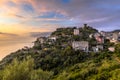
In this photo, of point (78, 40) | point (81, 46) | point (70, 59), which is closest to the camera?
point (70, 59)

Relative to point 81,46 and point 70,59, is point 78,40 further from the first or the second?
point 70,59


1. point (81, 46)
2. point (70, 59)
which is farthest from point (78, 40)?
point (70, 59)

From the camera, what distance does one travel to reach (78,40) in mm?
72250

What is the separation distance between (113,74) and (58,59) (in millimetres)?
21645

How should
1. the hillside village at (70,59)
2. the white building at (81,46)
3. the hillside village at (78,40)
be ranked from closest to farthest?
the hillside village at (70,59)
the white building at (81,46)
the hillside village at (78,40)

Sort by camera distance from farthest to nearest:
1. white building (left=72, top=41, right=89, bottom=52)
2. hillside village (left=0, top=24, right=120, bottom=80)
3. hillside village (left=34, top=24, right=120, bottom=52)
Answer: hillside village (left=34, top=24, right=120, bottom=52)
white building (left=72, top=41, right=89, bottom=52)
hillside village (left=0, top=24, right=120, bottom=80)

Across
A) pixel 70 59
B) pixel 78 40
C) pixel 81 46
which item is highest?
pixel 78 40

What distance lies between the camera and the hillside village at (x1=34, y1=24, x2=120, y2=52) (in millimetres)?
62312

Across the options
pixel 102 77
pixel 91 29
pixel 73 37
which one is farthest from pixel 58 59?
pixel 91 29

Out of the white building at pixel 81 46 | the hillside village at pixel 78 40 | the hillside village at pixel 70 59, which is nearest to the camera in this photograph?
the hillside village at pixel 70 59

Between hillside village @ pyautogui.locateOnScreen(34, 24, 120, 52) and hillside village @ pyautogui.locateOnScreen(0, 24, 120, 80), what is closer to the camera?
hillside village @ pyautogui.locateOnScreen(0, 24, 120, 80)

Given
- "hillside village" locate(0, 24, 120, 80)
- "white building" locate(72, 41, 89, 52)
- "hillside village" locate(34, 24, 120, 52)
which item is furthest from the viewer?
"hillside village" locate(34, 24, 120, 52)

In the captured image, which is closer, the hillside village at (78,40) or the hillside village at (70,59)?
the hillside village at (70,59)

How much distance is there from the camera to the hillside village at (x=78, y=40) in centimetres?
6231
